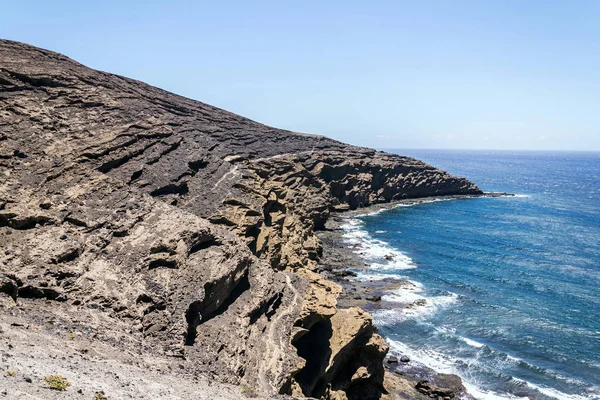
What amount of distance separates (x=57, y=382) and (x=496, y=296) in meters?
54.6

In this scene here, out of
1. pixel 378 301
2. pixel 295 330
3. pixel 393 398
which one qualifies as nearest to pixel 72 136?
pixel 295 330

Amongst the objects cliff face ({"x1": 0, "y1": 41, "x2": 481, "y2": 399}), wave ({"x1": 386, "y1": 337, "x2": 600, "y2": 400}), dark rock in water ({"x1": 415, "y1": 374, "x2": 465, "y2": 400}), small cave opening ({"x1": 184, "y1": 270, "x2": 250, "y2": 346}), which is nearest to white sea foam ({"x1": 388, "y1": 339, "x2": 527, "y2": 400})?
wave ({"x1": 386, "y1": 337, "x2": 600, "y2": 400})

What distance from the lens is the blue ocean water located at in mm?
40594

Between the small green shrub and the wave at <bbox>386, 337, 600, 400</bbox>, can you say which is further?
the wave at <bbox>386, 337, 600, 400</bbox>

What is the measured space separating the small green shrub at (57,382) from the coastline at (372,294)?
27.3 m

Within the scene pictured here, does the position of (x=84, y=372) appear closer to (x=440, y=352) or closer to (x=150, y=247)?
(x=150, y=247)

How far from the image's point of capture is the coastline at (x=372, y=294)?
36938 millimetres

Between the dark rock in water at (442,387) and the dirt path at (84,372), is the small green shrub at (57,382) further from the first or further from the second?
the dark rock in water at (442,387)

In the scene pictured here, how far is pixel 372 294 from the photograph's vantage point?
57.0 metres

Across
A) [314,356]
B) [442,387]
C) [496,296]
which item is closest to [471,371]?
[442,387]

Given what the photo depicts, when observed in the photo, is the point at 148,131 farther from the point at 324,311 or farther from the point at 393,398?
the point at 393,398

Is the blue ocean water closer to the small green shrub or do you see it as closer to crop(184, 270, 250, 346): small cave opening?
crop(184, 270, 250, 346): small cave opening

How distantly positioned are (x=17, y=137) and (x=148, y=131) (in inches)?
533

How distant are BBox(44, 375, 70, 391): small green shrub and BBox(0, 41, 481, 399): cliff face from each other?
5.15 m
